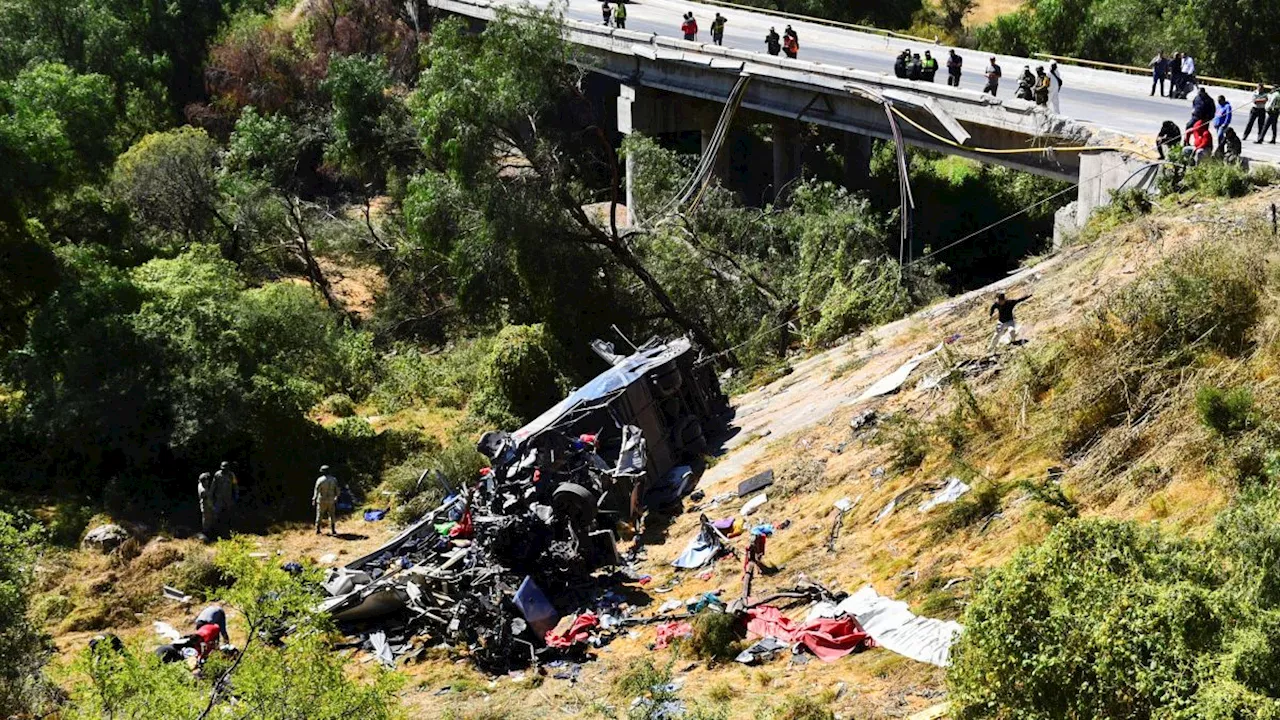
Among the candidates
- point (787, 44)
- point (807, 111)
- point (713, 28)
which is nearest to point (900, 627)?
point (807, 111)

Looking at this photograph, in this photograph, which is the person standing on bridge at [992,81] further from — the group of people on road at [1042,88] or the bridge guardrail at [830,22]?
the bridge guardrail at [830,22]

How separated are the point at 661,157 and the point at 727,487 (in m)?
13.2

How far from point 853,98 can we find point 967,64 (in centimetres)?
585

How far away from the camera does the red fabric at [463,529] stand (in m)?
17.5

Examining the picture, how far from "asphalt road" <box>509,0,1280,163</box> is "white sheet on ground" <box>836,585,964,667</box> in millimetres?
12474

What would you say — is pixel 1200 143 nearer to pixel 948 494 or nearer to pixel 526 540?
pixel 948 494

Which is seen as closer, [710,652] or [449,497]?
[710,652]

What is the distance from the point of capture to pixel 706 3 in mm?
49125

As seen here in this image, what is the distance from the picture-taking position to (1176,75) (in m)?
28.4

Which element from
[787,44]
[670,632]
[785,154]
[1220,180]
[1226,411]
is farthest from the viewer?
[785,154]

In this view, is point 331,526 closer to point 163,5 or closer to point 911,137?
point 911,137

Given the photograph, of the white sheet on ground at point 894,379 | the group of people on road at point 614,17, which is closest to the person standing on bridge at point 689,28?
the group of people on road at point 614,17

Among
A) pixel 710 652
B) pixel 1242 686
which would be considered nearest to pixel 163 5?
pixel 710 652

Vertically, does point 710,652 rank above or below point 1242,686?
below
